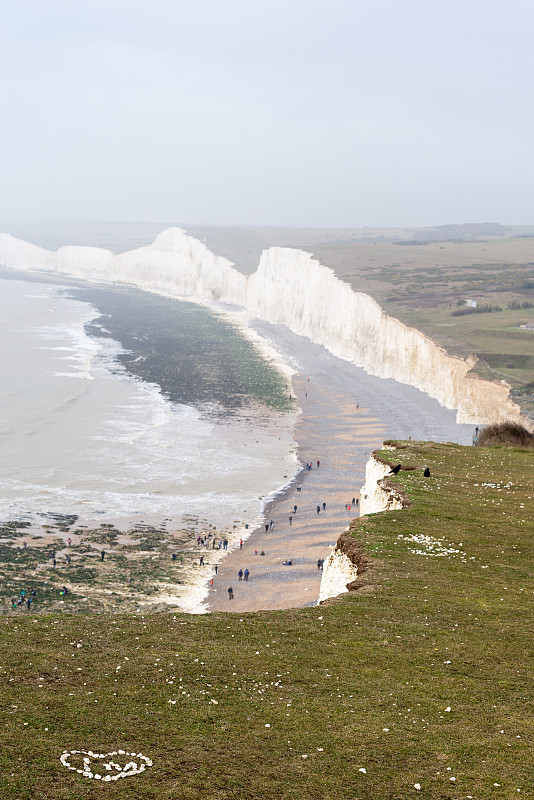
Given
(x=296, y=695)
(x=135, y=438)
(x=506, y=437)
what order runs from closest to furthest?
(x=296, y=695)
(x=506, y=437)
(x=135, y=438)

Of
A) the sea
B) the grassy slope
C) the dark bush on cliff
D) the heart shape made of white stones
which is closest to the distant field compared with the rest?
the dark bush on cliff

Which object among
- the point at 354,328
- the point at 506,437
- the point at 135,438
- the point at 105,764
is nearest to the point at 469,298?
the point at 354,328

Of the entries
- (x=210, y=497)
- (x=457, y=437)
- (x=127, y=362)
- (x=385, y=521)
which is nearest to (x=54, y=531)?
(x=210, y=497)

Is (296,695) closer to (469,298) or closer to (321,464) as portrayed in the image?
(321,464)

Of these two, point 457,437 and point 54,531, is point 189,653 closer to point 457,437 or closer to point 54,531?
point 54,531

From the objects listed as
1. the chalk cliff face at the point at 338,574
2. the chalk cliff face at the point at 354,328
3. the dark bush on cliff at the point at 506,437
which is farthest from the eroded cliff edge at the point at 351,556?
the chalk cliff face at the point at 354,328

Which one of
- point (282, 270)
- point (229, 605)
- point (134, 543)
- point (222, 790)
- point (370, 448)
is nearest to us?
point (222, 790)
